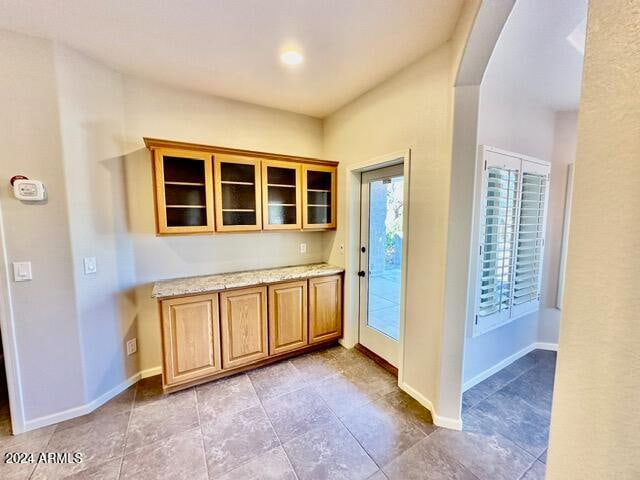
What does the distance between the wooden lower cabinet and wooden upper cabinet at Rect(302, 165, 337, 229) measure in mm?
647

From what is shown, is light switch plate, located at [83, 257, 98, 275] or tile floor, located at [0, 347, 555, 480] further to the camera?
light switch plate, located at [83, 257, 98, 275]

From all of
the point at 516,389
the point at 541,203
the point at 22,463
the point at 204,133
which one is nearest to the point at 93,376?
the point at 22,463

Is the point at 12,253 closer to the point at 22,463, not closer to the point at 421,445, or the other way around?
the point at 22,463

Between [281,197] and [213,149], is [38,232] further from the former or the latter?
[281,197]

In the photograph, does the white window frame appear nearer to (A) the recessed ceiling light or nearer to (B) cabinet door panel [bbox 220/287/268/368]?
(A) the recessed ceiling light

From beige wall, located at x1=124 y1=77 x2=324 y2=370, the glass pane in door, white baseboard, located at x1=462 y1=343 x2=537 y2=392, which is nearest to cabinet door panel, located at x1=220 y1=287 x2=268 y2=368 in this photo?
beige wall, located at x1=124 y1=77 x2=324 y2=370

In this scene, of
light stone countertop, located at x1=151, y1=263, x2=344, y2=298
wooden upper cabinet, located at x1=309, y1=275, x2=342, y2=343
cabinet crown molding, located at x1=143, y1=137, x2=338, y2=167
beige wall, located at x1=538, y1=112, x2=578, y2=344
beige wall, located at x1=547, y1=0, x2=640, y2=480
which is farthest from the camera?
wooden upper cabinet, located at x1=309, y1=275, x2=342, y2=343

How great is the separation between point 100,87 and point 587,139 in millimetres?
2978

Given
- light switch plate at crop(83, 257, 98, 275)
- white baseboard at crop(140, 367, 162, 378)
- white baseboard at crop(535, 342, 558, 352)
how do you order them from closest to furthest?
light switch plate at crop(83, 257, 98, 275) → white baseboard at crop(140, 367, 162, 378) → white baseboard at crop(535, 342, 558, 352)

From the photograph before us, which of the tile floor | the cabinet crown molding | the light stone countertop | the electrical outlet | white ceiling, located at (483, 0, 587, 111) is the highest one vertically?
white ceiling, located at (483, 0, 587, 111)

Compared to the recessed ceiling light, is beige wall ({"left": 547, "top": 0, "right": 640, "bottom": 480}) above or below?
below

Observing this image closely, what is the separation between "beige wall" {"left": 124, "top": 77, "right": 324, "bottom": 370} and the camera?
2363mm

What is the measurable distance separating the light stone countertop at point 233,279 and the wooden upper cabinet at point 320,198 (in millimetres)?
512

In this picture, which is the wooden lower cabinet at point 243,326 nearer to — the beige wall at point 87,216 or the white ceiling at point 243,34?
the beige wall at point 87,216
